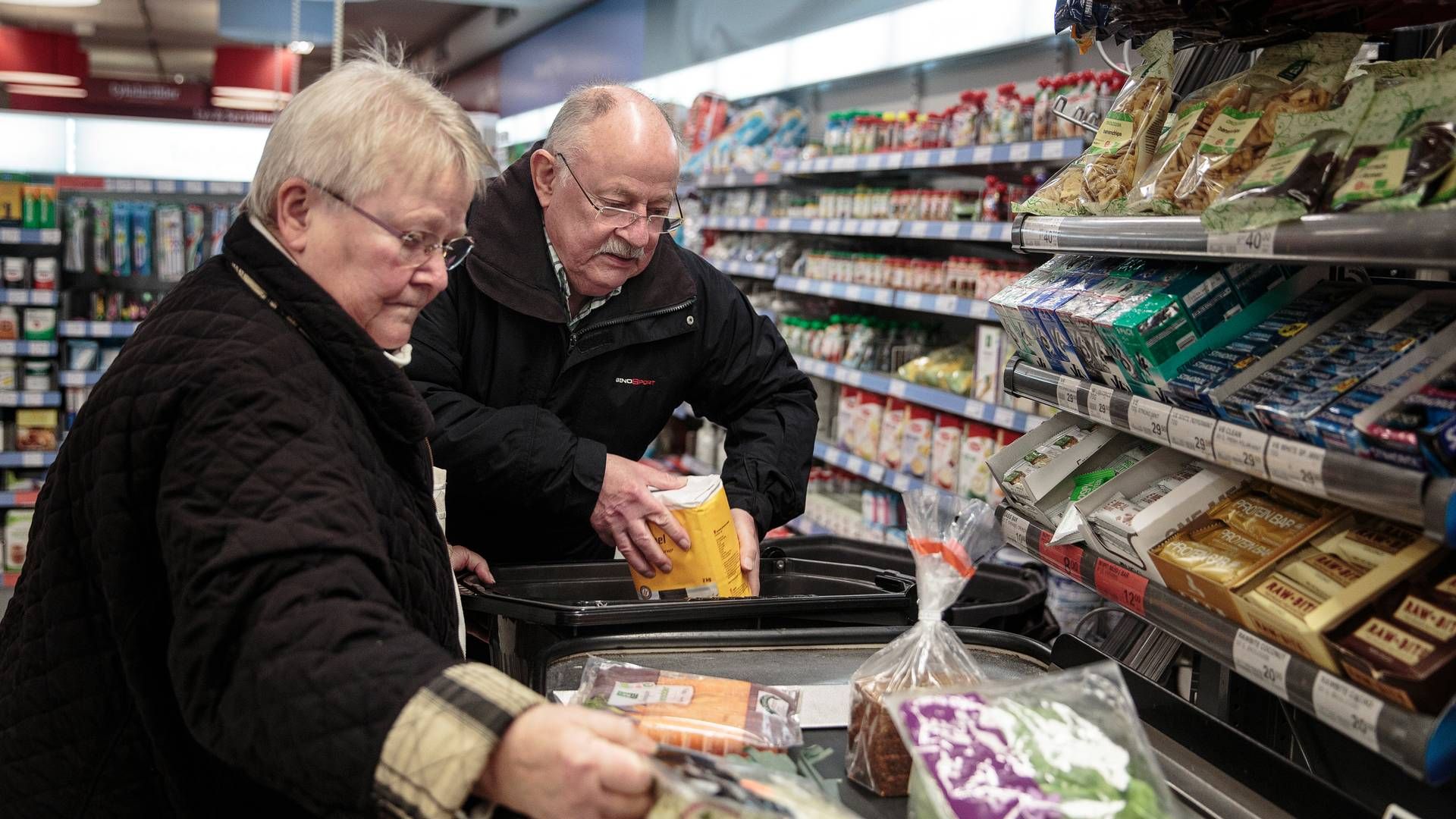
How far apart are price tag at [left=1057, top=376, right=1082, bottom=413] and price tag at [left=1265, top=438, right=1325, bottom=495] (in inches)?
18.3

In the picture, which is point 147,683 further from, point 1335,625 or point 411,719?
point 1335,625

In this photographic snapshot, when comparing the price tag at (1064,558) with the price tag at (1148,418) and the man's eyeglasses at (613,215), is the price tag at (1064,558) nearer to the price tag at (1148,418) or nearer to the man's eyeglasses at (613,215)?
the price tag at (1148,418)

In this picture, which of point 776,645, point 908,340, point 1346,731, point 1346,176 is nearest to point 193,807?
point 776,645

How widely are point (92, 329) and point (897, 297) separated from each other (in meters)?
4.41

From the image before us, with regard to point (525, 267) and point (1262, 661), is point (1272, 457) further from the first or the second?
point (525, 267)

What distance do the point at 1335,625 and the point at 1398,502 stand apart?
0.58 feet

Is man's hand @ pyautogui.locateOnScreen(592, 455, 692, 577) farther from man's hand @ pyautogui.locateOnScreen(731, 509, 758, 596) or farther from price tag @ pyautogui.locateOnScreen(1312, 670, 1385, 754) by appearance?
price tag @ pyautogui.locateOnScreen(1312, 670, 1385, 754)

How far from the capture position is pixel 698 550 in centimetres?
219

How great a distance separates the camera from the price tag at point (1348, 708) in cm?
122

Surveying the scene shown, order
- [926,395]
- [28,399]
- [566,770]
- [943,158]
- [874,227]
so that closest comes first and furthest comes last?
1. [566,770]
2. [943,158]
3. [926,395]
4. [874,227]
5. [28,399]

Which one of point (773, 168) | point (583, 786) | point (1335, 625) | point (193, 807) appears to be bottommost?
point (193, 807)

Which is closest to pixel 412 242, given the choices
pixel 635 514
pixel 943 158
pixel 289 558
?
pixel 289 558

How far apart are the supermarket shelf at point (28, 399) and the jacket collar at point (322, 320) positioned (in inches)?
226

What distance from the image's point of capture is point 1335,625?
4.32ft
